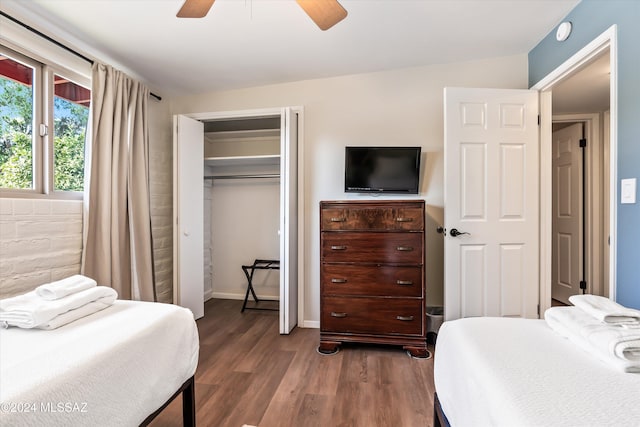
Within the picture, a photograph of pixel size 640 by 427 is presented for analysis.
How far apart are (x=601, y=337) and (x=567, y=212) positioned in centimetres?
350

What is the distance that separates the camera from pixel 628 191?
1.49 meters

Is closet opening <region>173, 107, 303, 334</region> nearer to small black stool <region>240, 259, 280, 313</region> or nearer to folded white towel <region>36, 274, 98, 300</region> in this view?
small black stool <region>240, 259, 280, 313</region>

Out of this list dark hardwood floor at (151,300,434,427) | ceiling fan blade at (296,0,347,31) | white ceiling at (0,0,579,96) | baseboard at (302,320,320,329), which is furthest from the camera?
baseboard at (302,320,320,329)

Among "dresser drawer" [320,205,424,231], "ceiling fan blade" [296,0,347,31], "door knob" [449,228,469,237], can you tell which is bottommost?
"door knob" [449,228,469,237]

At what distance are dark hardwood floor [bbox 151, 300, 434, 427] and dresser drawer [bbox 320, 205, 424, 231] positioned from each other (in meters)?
1.00

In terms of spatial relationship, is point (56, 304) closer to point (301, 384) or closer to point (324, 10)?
point (301, 384)

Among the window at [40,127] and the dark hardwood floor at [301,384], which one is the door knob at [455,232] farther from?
the window at [40,127]

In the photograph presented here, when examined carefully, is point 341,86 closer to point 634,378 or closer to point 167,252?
point 167,252

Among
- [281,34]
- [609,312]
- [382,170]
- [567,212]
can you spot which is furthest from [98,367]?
[567,212]

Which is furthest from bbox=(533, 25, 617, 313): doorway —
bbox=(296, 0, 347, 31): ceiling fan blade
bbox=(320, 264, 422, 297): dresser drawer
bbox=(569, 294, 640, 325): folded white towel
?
bbox=(296, 0, 347, 31): ceiling fan blade

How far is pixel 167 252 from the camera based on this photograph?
309cm

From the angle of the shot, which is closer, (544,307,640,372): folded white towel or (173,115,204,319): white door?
(544,307,640,372): folded white towel

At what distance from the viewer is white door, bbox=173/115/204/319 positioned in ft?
9.51

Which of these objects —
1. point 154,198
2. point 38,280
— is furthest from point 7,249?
point 154,198
